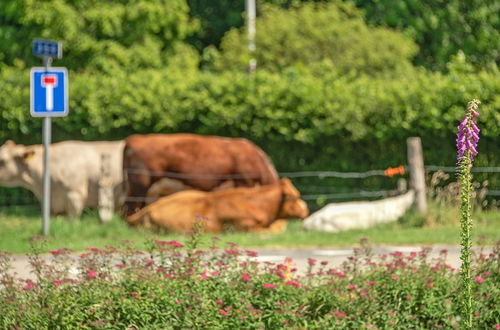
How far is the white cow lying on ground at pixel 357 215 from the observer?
17.8 metres

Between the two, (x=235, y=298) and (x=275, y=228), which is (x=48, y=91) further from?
(x=235, y=298)

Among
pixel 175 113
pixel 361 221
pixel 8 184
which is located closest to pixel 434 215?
pixel 361 221

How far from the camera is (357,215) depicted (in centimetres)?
1797

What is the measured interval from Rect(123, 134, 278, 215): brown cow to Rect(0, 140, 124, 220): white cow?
2.40 ft

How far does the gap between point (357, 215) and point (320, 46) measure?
37.0 feet

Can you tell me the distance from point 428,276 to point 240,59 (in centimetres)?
1952

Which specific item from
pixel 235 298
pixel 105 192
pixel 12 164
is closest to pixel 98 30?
pixel 12 164

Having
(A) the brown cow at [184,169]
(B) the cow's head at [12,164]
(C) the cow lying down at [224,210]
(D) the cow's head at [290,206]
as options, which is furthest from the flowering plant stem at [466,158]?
(B) the cow's head at [12,164]

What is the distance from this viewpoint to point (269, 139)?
2122 cm

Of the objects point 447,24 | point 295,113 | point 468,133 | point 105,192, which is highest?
point 447,24

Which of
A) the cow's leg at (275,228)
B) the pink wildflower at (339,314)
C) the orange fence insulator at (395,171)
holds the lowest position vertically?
the pink wildflower at (339,314)

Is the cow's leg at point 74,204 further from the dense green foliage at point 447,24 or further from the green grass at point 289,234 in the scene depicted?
the dense green foliage at point 447,24

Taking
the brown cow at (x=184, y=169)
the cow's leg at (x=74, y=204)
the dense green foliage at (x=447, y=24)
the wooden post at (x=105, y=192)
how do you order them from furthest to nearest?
the dense green foliage at (x=447, y=24) → the cow's leg at (x=74, y=204) → the brown cow at (x=184, y=169) → the wooden post at (x=105, y=192)

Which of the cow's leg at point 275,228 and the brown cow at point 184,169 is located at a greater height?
the brown cow at point 184,169
